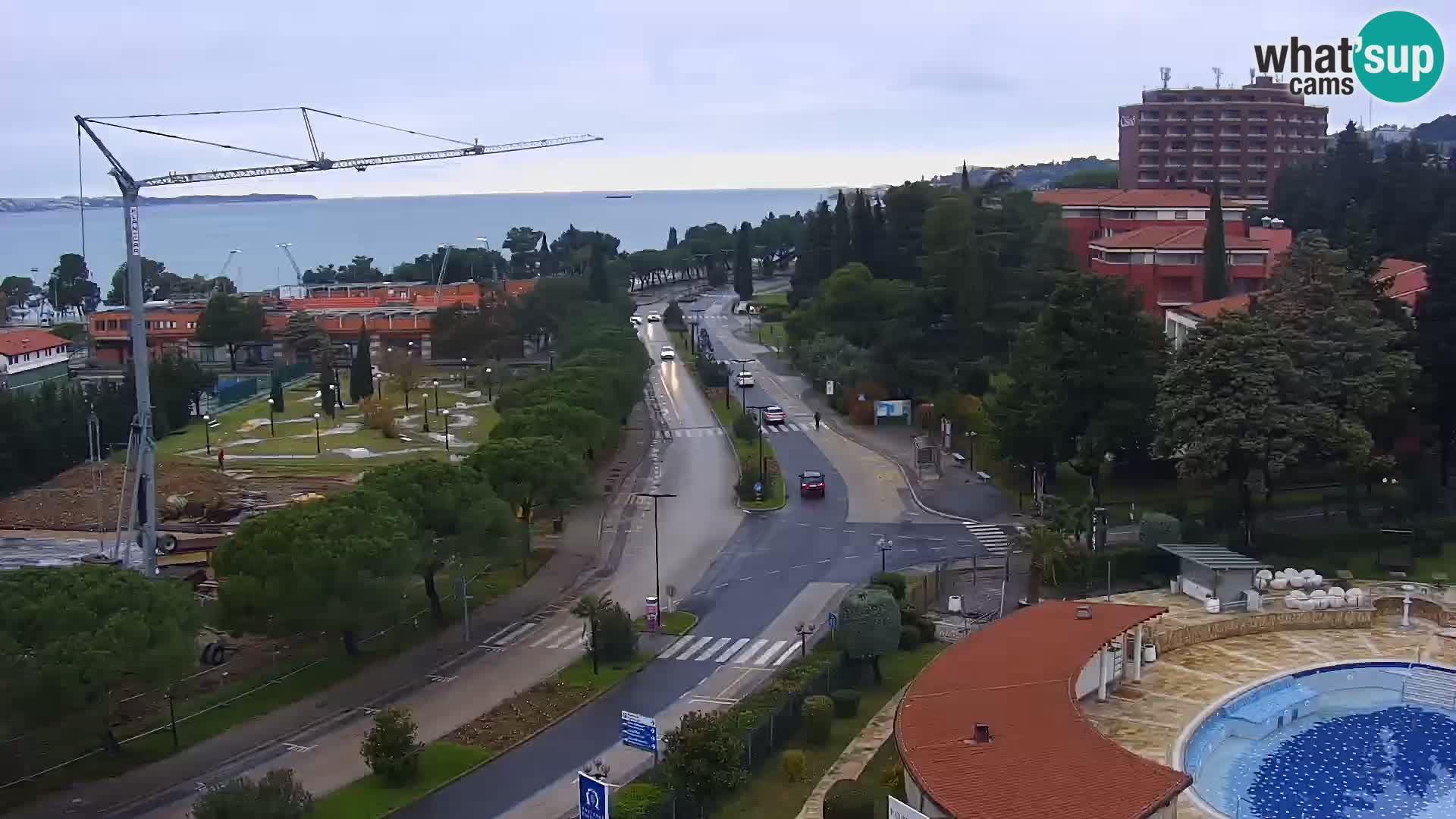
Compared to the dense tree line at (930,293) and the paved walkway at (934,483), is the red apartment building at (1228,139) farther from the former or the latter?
the paved walkway at (934,483)

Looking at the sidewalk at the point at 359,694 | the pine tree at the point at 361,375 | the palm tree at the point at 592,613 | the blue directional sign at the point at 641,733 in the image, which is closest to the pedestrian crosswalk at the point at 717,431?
the sidewalk at the point at 359,694

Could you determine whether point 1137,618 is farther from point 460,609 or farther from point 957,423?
point 957,423

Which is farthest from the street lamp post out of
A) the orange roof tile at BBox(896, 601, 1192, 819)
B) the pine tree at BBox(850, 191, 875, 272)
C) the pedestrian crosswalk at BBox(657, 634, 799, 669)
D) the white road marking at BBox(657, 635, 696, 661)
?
the pine tree at BBox(850, 191, 875, 272)

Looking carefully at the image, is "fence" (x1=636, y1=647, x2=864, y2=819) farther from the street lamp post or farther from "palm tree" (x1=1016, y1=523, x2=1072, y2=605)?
"palm tree" (x1=1016, y1=523, x2=1072, y2=605)

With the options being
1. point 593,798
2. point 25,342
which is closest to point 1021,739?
point 593,798

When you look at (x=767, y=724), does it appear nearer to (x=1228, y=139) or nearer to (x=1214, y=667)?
(x=1214, y=667)

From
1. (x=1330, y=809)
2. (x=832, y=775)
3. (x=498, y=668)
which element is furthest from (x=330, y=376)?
(x=1330, y=809)
